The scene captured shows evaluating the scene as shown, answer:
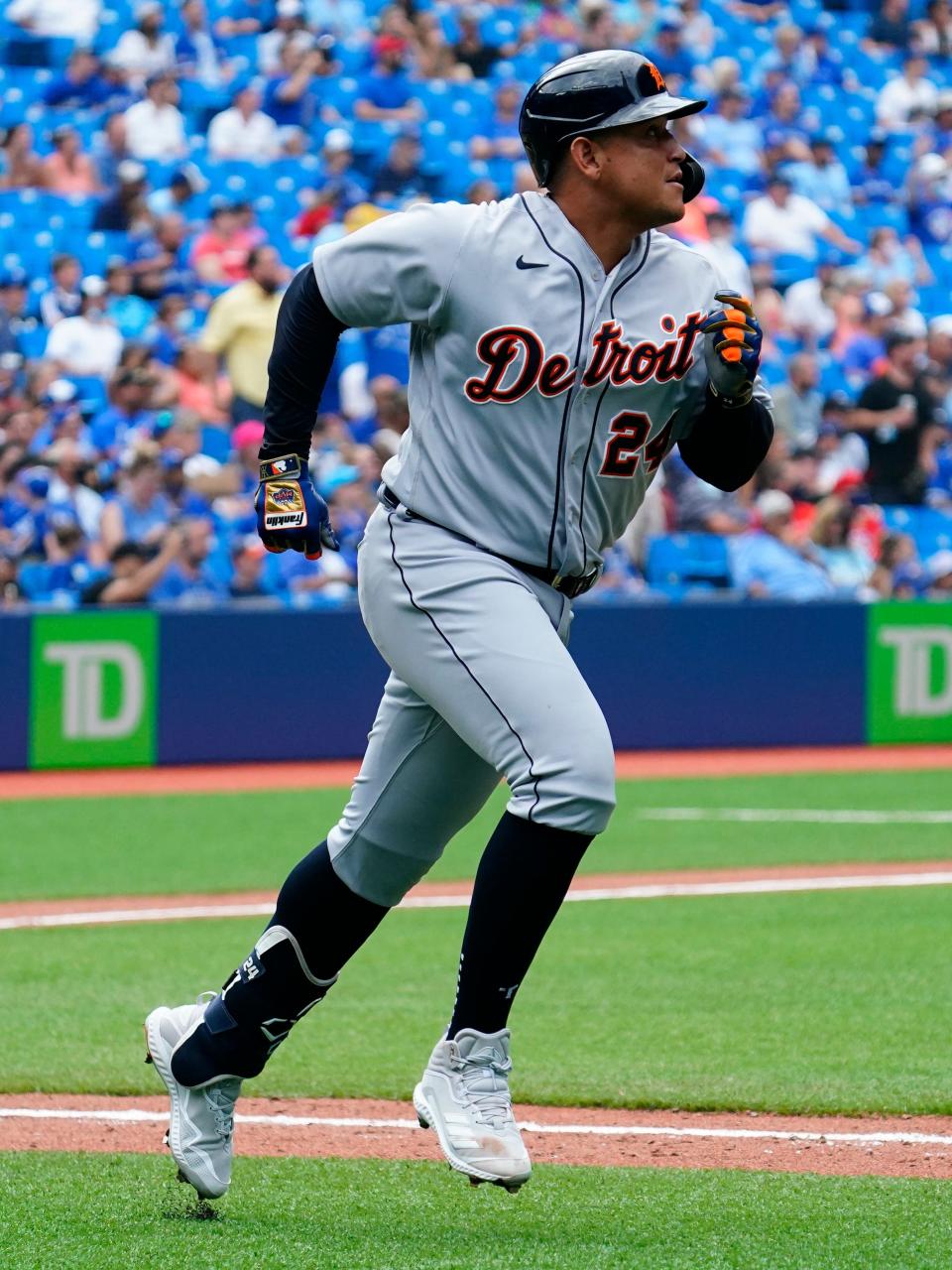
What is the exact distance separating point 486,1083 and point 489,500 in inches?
40.4

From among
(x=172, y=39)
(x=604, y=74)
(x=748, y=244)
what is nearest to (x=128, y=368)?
(x=172, y=39)

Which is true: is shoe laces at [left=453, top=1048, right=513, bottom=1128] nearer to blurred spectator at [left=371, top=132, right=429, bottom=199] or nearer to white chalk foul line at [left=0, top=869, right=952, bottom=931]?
white chalk foul line at [left=0, top=869, right=952, bottom=931]

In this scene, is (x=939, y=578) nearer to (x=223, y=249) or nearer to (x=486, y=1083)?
(x=223, y=249)

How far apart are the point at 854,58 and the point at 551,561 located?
744 inches

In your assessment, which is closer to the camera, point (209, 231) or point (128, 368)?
point (128, 368)

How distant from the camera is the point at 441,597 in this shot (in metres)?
3.62

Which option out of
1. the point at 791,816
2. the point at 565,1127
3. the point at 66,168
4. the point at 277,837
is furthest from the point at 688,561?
the point at 565,1127

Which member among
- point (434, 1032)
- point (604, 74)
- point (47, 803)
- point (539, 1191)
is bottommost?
point (47, 803)

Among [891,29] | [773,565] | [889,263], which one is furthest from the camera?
[891,29]

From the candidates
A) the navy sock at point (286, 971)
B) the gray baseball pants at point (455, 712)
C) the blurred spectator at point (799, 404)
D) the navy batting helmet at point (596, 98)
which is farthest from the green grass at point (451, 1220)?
the blurred spectator at point (799, 404)

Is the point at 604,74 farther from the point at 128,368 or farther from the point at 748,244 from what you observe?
the point at 748,244

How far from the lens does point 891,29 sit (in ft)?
70.2

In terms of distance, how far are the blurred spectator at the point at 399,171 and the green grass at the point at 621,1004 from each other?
9.67 m

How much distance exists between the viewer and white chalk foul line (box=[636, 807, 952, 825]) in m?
10.7
